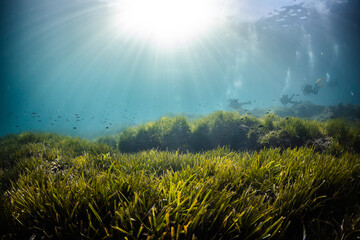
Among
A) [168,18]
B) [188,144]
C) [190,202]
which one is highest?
[168,18]

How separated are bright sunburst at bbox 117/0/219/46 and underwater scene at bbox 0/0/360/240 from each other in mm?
285

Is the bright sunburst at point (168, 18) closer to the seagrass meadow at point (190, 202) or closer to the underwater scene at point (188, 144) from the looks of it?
the underwater scene at point (188, 144)

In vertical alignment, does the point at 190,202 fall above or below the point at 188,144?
above

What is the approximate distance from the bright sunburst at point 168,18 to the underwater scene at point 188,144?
0.94 ft

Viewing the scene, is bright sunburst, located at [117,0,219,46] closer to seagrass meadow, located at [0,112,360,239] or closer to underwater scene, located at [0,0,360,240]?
underwater scene, located at [0,0,360,240]

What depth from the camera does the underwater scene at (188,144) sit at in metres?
1.81

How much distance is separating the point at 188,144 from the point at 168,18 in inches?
1261

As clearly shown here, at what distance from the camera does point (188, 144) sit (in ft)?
27.0

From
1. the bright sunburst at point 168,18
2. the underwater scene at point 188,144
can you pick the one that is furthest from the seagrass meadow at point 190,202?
the bright sunburst at point 168,18

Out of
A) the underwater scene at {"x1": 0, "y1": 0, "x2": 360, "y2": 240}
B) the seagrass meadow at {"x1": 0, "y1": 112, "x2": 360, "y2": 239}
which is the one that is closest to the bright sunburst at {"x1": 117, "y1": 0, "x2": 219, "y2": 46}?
the underwater scene at {"x1": 0, "y1": 0, "x2": 360, "y2": 240}

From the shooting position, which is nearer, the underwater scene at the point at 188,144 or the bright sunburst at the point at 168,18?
the underwater scene at the point at 188,144

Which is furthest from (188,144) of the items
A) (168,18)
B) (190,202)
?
(168,18)

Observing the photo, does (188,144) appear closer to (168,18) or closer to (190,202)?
(190,202)

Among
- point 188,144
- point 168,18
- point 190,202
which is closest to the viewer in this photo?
point 190,202
